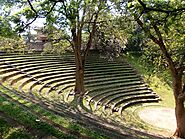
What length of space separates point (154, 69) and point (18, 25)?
273 inches

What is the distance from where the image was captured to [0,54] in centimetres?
2130

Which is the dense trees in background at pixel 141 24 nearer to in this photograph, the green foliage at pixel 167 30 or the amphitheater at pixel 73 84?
the green foliage at pixel 167 30

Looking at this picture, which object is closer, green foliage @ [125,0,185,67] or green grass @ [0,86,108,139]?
green grass @ [0,86,108,139]

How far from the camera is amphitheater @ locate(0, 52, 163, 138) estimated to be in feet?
46.2

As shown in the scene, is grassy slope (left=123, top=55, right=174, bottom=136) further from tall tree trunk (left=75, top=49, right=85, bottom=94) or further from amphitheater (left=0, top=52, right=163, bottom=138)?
tall tree trunk (left=75, top=49, right=85, bottom=94)

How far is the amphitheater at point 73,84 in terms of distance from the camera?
14.1 metres

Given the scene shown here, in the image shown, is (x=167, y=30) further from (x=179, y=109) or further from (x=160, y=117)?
(x=160, y=117)

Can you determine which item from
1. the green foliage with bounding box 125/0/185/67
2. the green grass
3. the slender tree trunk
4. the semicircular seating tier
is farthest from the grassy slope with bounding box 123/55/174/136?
the green grass

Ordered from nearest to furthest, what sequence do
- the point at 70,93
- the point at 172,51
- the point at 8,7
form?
the point at 172,51
the point at 8,7
the point at 70,93

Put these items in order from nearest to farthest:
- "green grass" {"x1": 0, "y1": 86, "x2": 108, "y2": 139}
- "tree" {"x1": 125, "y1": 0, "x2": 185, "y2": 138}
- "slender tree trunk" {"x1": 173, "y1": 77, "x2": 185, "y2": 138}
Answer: "green grass" {"x1": 0, "y1": 86, "x2": 108, "y2": 139}, "tree" {"x1": 125, "y1": 0, "x2": 185, "y2": 138}, "slender tree trunk" {"x1": 173, "y1": 77, "x2": 185, "y2": 138}

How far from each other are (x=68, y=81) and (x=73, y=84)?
0.47 metres

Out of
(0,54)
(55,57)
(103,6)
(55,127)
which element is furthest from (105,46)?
(55,127)

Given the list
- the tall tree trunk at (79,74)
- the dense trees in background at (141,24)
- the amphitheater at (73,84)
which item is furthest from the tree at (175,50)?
the tall tree trunk at (79,74)

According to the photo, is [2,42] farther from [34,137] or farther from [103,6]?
[34,137]
